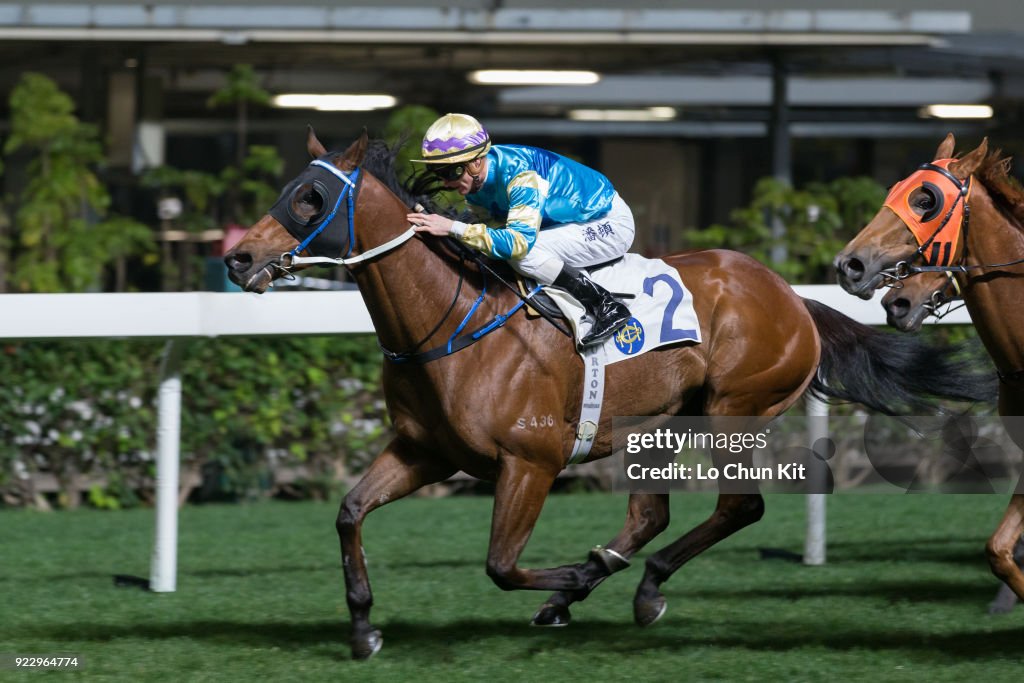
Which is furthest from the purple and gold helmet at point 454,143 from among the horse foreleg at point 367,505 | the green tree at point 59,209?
the green tree at point 59,209

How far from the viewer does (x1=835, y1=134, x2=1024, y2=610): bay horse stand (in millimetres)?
4082

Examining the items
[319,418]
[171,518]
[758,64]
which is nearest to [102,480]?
[319,418]

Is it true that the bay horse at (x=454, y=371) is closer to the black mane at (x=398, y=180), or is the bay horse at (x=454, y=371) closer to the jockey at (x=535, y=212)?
the black mane at (x=398, y=180)

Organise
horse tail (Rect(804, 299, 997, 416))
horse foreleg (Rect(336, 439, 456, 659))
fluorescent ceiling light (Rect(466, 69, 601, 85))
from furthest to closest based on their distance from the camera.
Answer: fluorescent ceiling light (Rect(466, 69, 601, 85)), horse tail (Rect(804, 299, 997, 416)), horse foreleg (Rect(336, 439, 456, 659))

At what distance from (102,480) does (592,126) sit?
18.0ft

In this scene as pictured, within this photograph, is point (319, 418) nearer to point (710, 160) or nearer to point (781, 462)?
point (781, 462)

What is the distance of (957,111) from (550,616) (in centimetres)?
831

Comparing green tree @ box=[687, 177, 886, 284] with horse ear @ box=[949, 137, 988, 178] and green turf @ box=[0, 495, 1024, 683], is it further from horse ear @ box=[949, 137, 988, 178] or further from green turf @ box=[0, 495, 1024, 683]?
horse ear @ box=[949, 137, 988, 178]

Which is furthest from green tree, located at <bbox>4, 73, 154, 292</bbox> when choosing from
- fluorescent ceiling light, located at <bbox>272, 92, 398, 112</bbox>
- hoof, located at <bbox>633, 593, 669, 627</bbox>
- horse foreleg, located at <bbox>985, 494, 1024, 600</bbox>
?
horse foreleg, located at <bbox>985, 494, 1024, 600</bbox>

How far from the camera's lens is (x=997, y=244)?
417 cm

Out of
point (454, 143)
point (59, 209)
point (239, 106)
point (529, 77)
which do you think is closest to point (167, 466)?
point (454, 143)

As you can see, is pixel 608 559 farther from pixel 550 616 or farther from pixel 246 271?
pixel 246 271

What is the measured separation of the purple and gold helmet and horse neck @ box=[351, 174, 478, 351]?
7.4 inches

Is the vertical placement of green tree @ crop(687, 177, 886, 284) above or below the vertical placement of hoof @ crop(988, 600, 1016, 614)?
above
